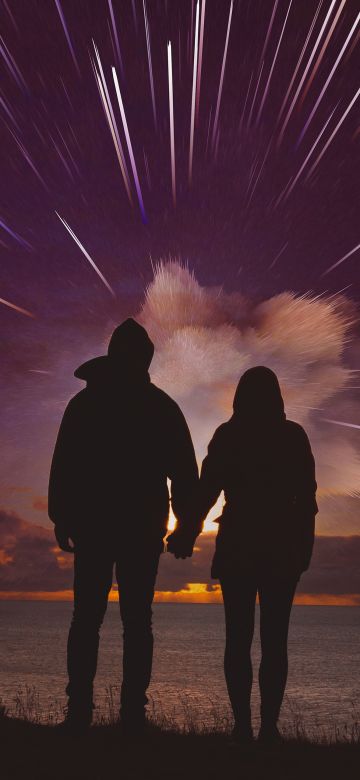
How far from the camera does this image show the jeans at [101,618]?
4363mm

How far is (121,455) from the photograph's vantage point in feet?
15.1

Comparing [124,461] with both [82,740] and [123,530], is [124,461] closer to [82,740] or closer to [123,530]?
Answer: [123,530]

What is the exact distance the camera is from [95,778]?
11.5ft

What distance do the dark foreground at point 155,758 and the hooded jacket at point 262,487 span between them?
3.69 ft

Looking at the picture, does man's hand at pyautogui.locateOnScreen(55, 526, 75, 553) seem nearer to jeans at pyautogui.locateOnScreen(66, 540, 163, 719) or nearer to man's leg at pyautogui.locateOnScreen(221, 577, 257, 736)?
jeans at pyautogui.locateOnScreen(66, 540, 163, 719)

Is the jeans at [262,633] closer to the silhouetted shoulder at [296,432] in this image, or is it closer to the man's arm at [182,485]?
the man's arm at [182,485]

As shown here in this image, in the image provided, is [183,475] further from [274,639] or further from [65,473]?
[274,639]

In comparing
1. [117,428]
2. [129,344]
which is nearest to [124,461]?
[117,428]

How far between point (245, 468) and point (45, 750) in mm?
2179

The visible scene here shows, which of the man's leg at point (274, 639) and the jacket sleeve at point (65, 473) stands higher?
the jacket sleeve at point (65, 473)

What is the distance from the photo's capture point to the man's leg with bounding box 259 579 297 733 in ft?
15.2

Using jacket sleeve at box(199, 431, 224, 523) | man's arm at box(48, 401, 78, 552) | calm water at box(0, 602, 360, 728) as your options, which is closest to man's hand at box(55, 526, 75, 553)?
man's arm at box(48, 401, 78, 552)

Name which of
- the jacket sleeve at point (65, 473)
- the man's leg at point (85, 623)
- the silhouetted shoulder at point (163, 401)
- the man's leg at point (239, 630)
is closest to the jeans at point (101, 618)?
the man's leg at point (85, 623)

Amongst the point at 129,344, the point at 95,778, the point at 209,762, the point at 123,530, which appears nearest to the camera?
the point at 95,778
